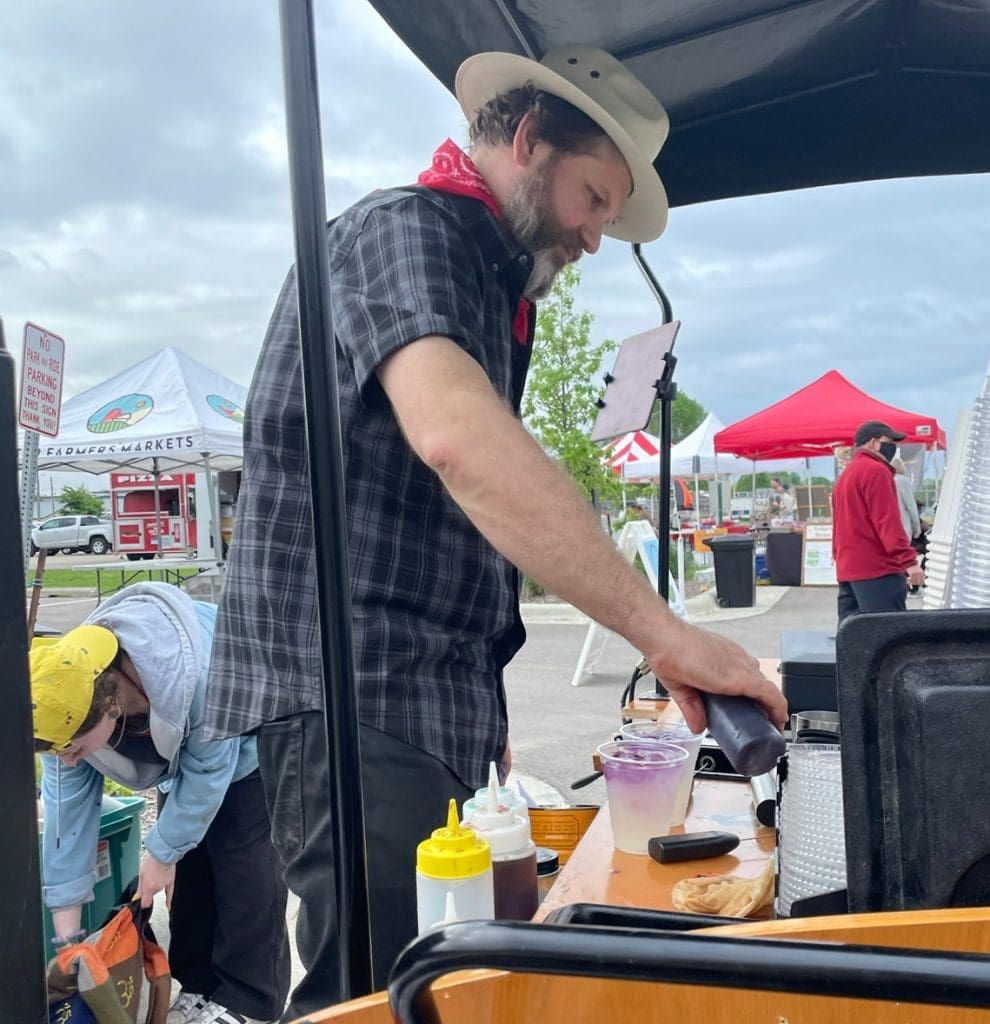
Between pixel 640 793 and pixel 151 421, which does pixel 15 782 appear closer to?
pixel 640 793

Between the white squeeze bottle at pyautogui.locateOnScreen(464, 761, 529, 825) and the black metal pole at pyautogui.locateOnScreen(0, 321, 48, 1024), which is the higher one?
the black metal pole at pyautogui.locateOnScreen(0, 321, 48, 1024)

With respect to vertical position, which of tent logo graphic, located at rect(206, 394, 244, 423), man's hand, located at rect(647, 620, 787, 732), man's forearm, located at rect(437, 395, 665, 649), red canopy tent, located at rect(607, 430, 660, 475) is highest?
tent logo graphic, located at rect(206, 394, 244, 423)

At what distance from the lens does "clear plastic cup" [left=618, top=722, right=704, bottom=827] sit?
149 centimetres

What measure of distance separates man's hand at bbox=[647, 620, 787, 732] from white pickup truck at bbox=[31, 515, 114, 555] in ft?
95.6

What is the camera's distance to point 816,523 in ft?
45.9

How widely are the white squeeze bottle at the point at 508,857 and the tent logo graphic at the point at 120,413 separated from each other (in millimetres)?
9733

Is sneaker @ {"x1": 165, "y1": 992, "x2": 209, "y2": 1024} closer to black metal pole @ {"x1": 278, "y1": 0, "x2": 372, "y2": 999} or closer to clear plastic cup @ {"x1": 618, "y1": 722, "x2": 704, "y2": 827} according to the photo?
clear plastic cup @ {"x1": 618, "y1": 722, "x2": 704, "y2": 827}

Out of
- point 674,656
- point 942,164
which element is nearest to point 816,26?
point 942,164

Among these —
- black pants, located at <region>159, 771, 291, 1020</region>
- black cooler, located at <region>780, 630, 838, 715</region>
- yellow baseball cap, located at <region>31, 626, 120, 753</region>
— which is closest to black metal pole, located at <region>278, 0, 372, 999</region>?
black cooler, located at <region>780, 630, 838, 715</region>

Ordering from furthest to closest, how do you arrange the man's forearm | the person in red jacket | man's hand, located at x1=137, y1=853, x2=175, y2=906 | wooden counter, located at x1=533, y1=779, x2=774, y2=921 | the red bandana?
the person in red jacket
man's hand, located at x1=137, y1=853, x2=175, y2=906
the red bandana
wooden counter, located at x1=533, y1=779, x2=774, y2=921
the man's forearm

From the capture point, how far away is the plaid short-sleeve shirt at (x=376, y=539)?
1335 mm

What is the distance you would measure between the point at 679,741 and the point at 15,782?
3.84 ft

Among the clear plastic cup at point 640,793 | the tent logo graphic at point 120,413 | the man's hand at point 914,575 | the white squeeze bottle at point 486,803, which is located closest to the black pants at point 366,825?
the white squeeze bottle at point 486,803

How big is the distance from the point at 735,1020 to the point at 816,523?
562 inches
